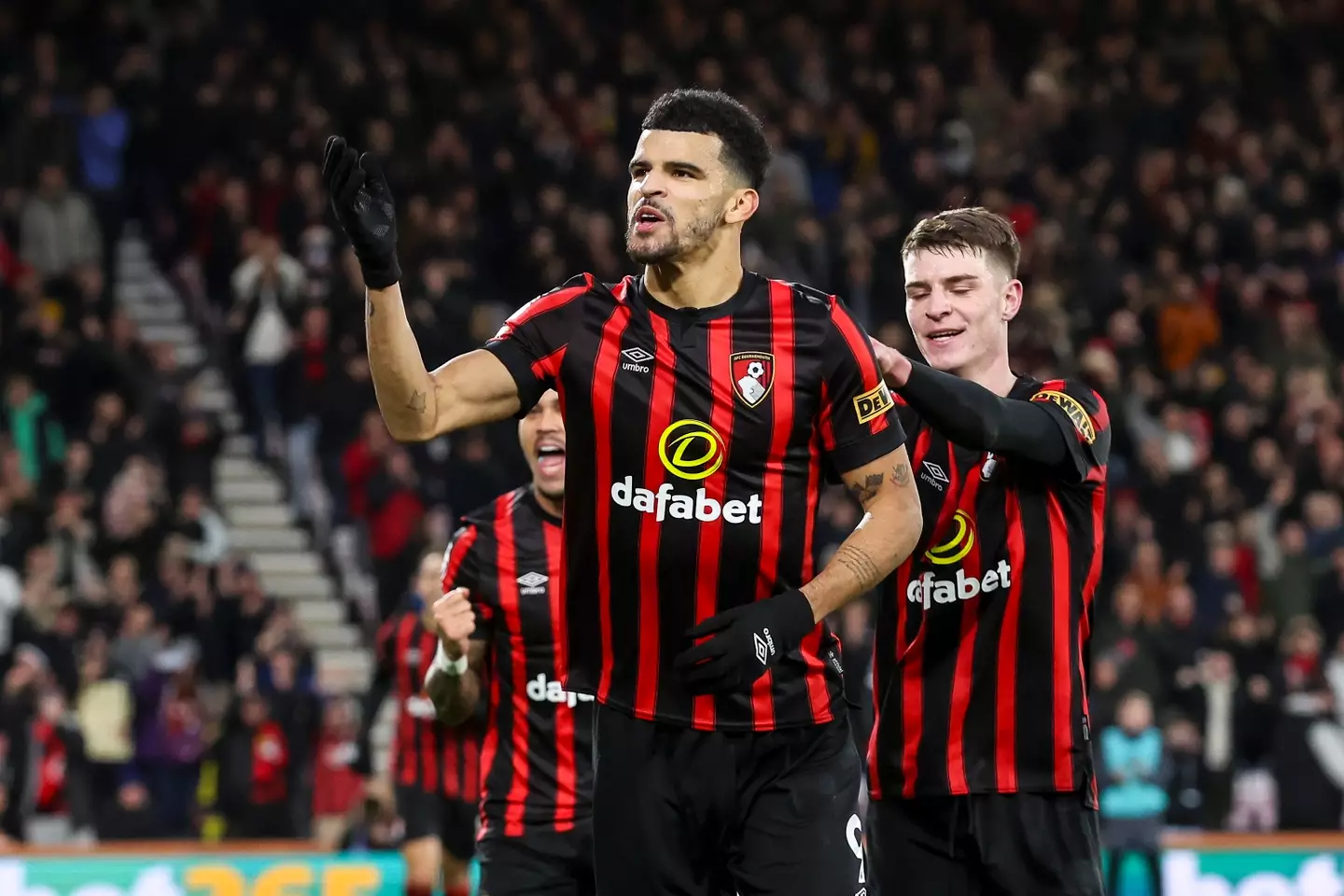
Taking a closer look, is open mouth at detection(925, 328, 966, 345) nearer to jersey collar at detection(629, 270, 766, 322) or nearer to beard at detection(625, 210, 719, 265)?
jersey collar at detection(629, 270, 766, 322)

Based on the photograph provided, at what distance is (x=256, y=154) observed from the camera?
1806 cm

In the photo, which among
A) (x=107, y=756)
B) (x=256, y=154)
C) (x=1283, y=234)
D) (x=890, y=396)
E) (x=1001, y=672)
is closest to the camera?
(x=890, y=396)

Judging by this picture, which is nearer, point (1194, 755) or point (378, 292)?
point (378, 292)

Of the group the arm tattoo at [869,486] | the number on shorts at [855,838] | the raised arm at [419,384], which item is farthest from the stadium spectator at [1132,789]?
the raised arm at [419,384]

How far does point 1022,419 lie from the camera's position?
17.0 feet

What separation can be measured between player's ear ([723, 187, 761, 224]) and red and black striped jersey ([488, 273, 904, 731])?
235mm

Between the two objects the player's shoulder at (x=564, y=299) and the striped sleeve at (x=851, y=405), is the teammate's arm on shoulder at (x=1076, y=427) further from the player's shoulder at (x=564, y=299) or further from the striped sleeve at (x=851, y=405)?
the player's shoulder at (x=564, y=299)

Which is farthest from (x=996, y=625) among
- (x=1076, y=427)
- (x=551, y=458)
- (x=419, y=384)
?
(x=551, y=458)

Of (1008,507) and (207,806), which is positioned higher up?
(1008,507)

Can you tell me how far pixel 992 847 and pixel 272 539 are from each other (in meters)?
12.5

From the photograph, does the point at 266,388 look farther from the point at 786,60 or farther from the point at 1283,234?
the point at 1283,234

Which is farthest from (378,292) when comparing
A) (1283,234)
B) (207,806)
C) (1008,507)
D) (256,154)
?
(1283,234)

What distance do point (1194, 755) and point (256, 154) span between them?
9.98 metres

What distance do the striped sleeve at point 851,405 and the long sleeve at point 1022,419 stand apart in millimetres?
235
